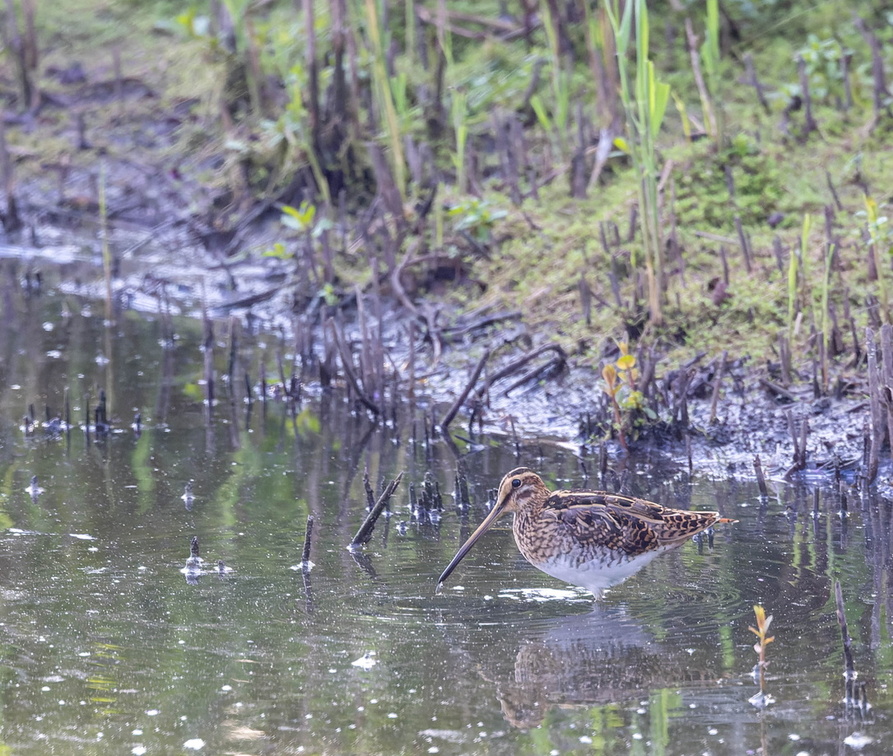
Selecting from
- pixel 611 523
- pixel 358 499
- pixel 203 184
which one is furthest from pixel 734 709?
pixel 203 184

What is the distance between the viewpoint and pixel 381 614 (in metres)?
4.52

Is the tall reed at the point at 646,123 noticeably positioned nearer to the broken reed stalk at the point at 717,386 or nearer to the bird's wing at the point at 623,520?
the broken reed stalk at the point at 717,386

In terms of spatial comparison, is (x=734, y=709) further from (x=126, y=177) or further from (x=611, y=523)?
(x=126, y=177)

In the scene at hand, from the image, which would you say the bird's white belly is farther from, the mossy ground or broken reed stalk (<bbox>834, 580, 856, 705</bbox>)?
the mossy ground

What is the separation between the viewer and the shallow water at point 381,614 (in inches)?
146

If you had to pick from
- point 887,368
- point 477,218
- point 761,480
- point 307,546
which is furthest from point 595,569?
point 477,218

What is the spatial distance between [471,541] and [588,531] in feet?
1.52

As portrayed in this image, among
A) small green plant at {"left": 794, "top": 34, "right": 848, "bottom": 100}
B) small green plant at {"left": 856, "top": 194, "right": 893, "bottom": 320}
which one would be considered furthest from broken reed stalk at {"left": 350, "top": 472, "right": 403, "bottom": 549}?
small green plant at {"left": 794, "top": 34, "right": 848, "bottom": 100}

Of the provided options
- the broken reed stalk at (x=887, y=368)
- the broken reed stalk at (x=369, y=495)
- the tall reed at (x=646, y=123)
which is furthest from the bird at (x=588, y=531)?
the tall reed at (x=646, y=123)

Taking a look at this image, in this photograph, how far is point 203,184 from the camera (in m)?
11.3

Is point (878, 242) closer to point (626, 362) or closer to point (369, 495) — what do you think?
point (626, 362)

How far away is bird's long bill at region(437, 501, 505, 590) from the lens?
4.81 m

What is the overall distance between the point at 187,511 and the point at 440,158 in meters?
5.20

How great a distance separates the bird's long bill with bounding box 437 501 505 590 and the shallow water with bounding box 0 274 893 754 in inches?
3.1
